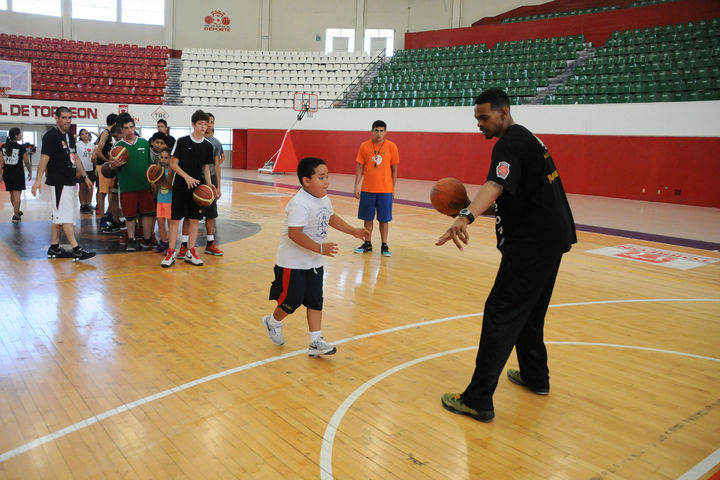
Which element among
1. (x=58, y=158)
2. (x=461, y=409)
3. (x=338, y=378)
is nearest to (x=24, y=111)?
(x=58, y=158)

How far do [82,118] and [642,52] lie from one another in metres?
22.3

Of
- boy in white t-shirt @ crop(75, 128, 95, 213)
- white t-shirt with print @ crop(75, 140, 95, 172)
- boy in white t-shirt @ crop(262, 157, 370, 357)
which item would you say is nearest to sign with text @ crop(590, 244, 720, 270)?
boy in white t-shirt @ crop(262, 157, 370, 357)

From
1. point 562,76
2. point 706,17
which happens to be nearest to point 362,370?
point 562,76

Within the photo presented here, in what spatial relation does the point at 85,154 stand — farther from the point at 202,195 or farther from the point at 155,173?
the point at 202,195

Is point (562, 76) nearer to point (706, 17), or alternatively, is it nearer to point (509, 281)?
point (706, 17)

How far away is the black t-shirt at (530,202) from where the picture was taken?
10.3 ft

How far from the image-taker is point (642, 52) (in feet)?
61.5

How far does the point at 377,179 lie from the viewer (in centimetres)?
795

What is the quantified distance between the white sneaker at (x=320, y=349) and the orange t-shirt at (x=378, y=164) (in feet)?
13.5

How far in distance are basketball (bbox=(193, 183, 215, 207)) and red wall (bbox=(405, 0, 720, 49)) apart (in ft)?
63.8

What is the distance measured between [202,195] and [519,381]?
173 inches

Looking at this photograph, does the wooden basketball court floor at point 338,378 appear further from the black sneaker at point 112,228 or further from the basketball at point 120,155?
the black sneaker at point 112,228

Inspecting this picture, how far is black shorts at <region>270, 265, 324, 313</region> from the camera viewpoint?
4.04m

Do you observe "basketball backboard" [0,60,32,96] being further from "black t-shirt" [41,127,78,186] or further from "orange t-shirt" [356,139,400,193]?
"orange t-shirt" [356,139,400,193]
